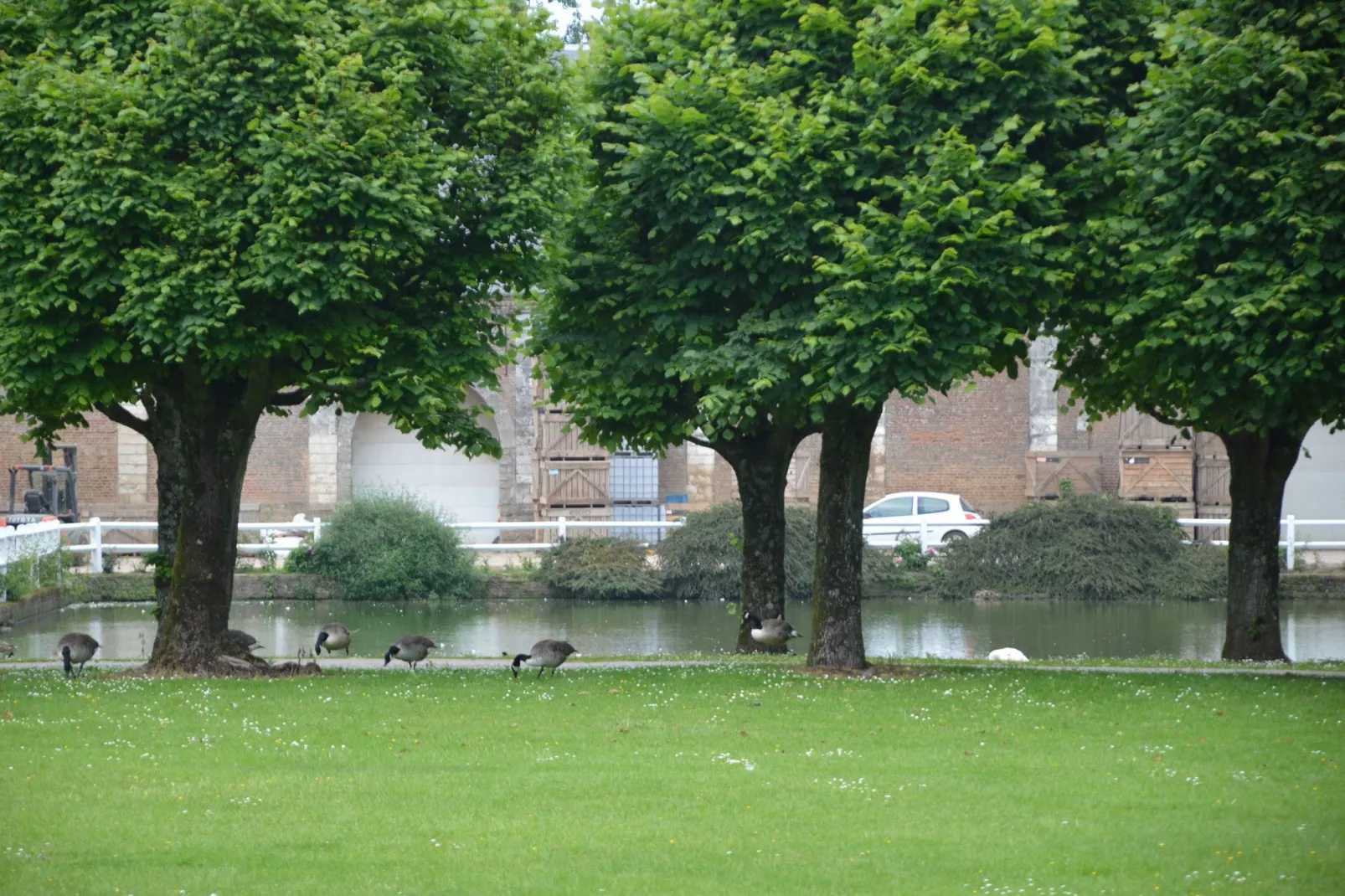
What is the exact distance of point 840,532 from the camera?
14.7 m

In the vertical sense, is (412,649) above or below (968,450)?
below

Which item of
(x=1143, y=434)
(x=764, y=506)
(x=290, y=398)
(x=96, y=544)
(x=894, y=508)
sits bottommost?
(x=96, y=544)

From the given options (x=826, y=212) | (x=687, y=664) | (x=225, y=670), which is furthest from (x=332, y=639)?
(x=826, y=212)

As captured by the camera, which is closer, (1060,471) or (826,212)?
(826,212)

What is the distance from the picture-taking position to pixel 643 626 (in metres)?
25.0

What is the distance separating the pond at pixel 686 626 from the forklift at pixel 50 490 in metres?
5.87

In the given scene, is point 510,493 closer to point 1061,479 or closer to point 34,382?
point 1061,479

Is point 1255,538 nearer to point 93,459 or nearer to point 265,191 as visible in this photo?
point 265,191

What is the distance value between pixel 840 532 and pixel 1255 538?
4464mm

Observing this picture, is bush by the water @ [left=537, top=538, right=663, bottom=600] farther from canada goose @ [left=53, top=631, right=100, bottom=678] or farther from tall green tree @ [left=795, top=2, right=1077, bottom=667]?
tall green tree @ [left=795, top=2, right=1077, bottom=667]

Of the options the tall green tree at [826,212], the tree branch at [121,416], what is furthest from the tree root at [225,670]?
the tall green tree at [826,212]

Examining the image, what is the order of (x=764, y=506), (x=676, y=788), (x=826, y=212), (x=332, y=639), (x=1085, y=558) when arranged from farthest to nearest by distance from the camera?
(x=1085, y=558), (x=332, y=639), (x=764, y=506), (x=826, y=212), (x=676, y=788)

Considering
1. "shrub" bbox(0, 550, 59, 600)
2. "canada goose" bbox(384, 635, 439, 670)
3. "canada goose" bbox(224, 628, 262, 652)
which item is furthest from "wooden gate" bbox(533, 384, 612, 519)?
"canada goose" bbox(224, 628, 262, 652)

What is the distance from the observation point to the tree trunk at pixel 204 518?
1460cm
